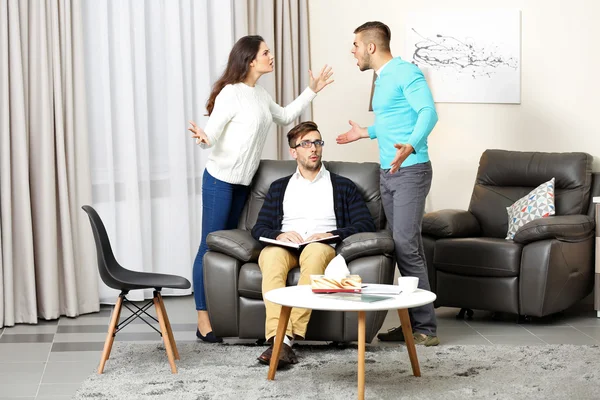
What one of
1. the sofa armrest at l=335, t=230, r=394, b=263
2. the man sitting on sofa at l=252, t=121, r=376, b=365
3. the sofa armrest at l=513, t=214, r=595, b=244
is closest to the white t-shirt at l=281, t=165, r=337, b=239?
the man sitting on sofa at l=252, t=121, r=376, b=365

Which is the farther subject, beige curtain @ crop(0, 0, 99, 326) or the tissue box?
→ beige curtain @ crop(0, 0, 99, 326)

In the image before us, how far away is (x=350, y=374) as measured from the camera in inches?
137

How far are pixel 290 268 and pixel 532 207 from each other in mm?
1729

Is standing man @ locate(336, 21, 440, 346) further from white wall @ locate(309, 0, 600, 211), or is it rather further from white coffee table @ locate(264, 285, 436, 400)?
white wall @ locate(309, 0, 600, 211)

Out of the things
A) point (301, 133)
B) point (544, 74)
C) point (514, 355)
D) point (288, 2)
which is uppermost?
point (288, 2)

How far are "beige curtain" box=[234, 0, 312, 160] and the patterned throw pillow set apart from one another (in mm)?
1588

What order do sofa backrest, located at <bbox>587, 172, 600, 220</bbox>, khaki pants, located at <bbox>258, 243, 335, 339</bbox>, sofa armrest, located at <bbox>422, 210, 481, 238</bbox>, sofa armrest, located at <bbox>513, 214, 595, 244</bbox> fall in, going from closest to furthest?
khaki pants, located at <bbox>258, 243, 335, 339</bbox> < sofa armrest, located at <bbox>513, 214, 595, 244</bbox> < sofa armrest, located at <bbox>422, 210, 481, 238</bbox> < sofa backrest, located at <bbox>587, 172, 600, 220</bbox>

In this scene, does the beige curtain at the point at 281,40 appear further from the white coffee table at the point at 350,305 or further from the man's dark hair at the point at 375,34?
the white coffee table at the point at 350,305

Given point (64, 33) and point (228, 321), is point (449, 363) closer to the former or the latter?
point (228, 321)

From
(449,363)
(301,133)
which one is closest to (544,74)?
(301,133)

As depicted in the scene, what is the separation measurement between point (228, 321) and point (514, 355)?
51.0 inches

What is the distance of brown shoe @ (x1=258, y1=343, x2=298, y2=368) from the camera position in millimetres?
3561

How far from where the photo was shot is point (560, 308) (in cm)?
462

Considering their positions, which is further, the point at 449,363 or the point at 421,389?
the point at 449,363
